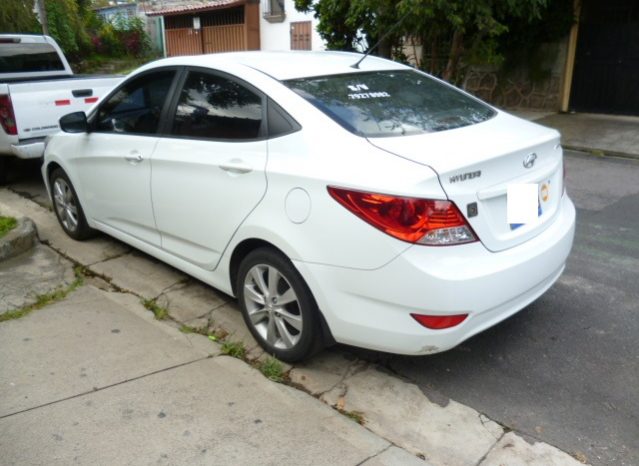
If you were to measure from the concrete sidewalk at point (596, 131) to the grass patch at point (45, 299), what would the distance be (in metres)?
7.45

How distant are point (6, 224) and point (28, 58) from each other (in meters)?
3.83

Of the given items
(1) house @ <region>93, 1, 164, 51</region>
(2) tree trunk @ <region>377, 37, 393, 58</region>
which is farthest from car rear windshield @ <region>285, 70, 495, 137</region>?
(1) house @ <region>93, 1, 164, 51</region>

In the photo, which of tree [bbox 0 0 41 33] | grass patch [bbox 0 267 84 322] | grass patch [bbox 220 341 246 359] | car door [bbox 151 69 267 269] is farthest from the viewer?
tree [bbox 0 0 41 33]

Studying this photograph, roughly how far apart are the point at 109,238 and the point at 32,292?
1223 mm

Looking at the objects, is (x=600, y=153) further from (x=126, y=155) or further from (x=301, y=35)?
(x=301, y=35)

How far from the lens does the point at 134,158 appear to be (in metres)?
4.11

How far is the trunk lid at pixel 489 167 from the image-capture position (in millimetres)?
2751

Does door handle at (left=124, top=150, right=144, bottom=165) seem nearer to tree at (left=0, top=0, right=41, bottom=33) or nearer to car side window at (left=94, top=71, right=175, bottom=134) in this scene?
car side window at (left=94, top=71, right=175, bottom=134)

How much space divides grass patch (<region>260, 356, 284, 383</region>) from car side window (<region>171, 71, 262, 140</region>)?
124 cm

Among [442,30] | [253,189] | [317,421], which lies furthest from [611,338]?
[442,30]

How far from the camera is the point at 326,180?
2.85m

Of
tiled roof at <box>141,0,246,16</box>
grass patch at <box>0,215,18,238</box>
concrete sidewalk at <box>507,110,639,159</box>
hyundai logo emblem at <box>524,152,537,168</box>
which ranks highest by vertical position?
tiled roof at <box>141,0,246,16</box>

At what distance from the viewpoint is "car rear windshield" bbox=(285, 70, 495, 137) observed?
3.15 m

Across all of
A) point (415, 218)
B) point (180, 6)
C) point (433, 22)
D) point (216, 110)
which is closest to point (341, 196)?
point (415, 218)
